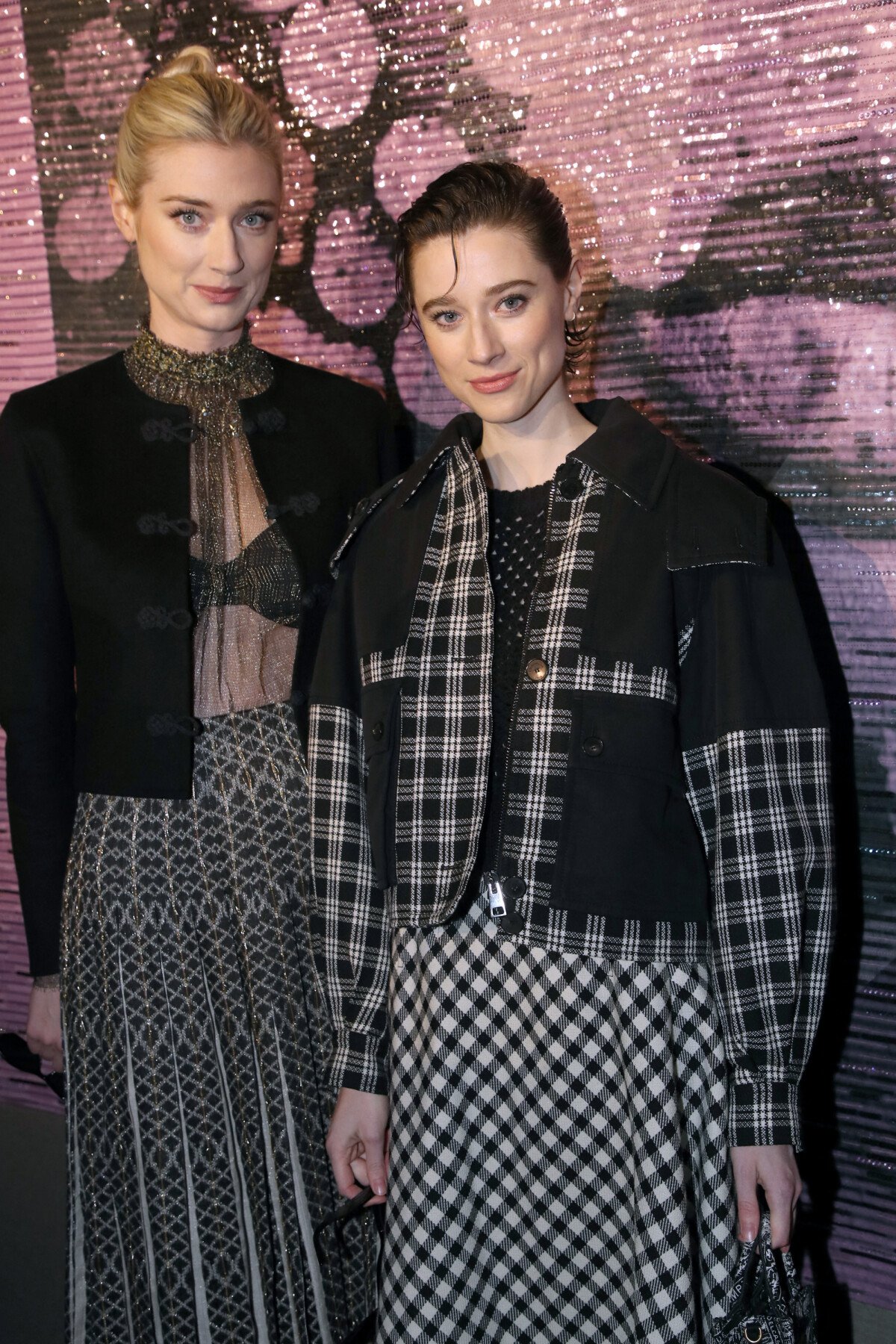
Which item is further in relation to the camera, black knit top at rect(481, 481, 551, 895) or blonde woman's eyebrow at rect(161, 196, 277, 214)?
blonde woman's eyebrow at rect(161, 196, 277, 214)

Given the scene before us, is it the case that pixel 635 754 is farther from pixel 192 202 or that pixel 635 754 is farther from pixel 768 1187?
pixel 192 202

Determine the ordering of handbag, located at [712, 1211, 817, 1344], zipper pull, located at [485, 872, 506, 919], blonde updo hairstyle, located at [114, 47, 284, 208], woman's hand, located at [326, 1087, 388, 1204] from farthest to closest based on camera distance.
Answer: blonde updo hairstyle, located at [114, 47, 284, 208]
woman's hand, located at [326, 1087, 388, 1204]
zipper pull, located at [485, 872, 506, 919]
handbag, located at [712, 1211, 817, 1344]

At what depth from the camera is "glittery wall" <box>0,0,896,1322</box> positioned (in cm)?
177

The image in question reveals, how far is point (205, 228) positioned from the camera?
1.67m

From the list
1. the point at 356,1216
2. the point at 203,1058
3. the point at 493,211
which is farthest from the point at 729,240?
the point at 356,1216

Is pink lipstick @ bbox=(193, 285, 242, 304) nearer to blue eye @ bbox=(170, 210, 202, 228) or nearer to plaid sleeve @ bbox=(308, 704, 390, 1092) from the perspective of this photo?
blue eye @ bbox=(170, 210, 202, 228)

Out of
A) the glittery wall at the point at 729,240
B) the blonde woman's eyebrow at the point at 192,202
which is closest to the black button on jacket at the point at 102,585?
the blonde woman's eyebrow at the point at 192,202

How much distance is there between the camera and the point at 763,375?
186 cm

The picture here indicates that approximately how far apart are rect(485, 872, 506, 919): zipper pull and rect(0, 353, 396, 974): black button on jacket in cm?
50

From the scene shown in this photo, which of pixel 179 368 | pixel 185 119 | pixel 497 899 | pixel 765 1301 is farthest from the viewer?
pixel 179 368

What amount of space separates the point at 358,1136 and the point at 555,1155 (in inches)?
11.3

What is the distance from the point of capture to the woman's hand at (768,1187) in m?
1.31

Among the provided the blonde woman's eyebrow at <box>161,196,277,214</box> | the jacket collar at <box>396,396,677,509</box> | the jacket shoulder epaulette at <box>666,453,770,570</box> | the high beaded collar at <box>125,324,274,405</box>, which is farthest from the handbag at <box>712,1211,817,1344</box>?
the blonde woman's eyebrow at <box>161,196,277,214</box>

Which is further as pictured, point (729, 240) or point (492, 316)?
point (729, 240)
